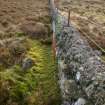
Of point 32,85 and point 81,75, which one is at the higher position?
point 81,75

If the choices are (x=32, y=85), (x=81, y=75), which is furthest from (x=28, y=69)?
(x=81, y=75)

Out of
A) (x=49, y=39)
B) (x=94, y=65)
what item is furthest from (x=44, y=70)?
(x=49, y=39)

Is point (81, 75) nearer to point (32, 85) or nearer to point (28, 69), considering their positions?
point (32, 85)

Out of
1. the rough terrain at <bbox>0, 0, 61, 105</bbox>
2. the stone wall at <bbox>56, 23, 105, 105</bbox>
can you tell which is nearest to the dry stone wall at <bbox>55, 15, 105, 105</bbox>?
the stone wall at <bbox>56, 23, 105, 105</bbox>

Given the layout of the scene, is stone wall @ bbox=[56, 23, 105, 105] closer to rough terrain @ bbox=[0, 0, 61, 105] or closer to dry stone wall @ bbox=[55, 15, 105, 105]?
dry stone wall @ bbox=[55, 15, 105, 105]

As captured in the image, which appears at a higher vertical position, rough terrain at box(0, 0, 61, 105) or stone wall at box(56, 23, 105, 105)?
stone wall at box(56, 23, 105, 105)

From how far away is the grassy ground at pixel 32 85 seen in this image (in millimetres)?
8977

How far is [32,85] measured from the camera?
33.0 ft

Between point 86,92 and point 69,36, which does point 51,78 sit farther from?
point 86,92

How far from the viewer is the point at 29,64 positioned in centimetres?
1177

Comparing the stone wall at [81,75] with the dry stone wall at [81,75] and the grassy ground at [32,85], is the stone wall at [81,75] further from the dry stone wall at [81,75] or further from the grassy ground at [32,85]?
the grassy ground at [32,85]

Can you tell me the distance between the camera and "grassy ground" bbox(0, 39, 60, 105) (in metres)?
8.98

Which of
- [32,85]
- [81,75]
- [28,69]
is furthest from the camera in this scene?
[28,69]

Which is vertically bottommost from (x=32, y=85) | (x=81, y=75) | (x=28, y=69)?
(x=32, y=85)
